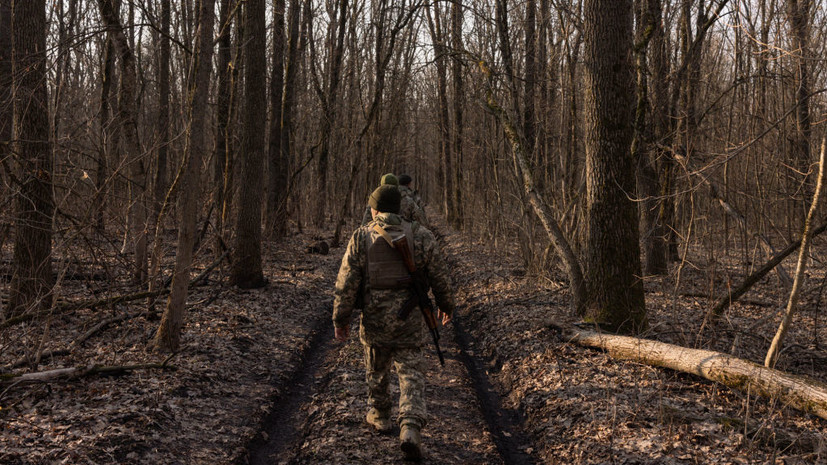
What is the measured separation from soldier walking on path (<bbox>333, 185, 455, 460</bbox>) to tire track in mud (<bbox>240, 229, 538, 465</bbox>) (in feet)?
1.37

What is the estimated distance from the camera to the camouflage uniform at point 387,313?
470 cm

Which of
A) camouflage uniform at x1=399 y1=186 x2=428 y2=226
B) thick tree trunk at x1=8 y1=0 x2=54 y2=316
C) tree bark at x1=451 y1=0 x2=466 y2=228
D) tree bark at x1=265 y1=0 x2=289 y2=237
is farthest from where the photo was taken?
tree bark at x1=451 y1=0 x2=466 y2=228

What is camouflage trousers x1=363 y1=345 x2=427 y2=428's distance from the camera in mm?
4516

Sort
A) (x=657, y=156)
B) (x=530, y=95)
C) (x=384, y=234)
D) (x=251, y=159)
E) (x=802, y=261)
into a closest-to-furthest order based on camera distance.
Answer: (x=802, y=261) → (x=384, y=234) → (x=657, y=156) → (x=251, y=159) → (x=530, y=95)

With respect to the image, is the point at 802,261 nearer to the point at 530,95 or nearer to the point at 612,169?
the point at 612,169

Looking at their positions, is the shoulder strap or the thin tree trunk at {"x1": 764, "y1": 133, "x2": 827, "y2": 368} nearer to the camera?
the thin tree trunk at {"x1": 764, "y1": 133, "x2": 827, "y2": 368}

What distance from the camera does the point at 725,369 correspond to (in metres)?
5.07

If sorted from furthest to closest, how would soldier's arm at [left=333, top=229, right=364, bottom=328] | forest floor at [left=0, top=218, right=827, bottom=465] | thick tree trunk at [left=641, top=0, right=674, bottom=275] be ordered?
thick tree trunk at [left=641, top=0, right=674, bottom=275] < soldier's arm at [left=333, top=229, right=364, bottom=328] < forest floor at [left=0, top=218, right=827, bottom=465]

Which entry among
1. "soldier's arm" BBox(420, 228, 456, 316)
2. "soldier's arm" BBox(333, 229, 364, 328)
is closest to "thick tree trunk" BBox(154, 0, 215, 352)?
"soldier's arm" BBox(333, 229, 364, 328)

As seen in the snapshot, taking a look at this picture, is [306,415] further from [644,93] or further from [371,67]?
[371,67]

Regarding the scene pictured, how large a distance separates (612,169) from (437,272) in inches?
129

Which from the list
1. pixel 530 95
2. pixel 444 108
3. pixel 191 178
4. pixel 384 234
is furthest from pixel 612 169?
pixel 444 108

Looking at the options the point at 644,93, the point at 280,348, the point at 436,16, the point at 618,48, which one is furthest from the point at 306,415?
the point at 436,16

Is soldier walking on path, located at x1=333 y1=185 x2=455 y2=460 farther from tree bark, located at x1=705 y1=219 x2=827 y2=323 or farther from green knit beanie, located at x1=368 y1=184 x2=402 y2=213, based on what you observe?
tree bark, located at x1=705 y1=219 x2=827 y2=323
